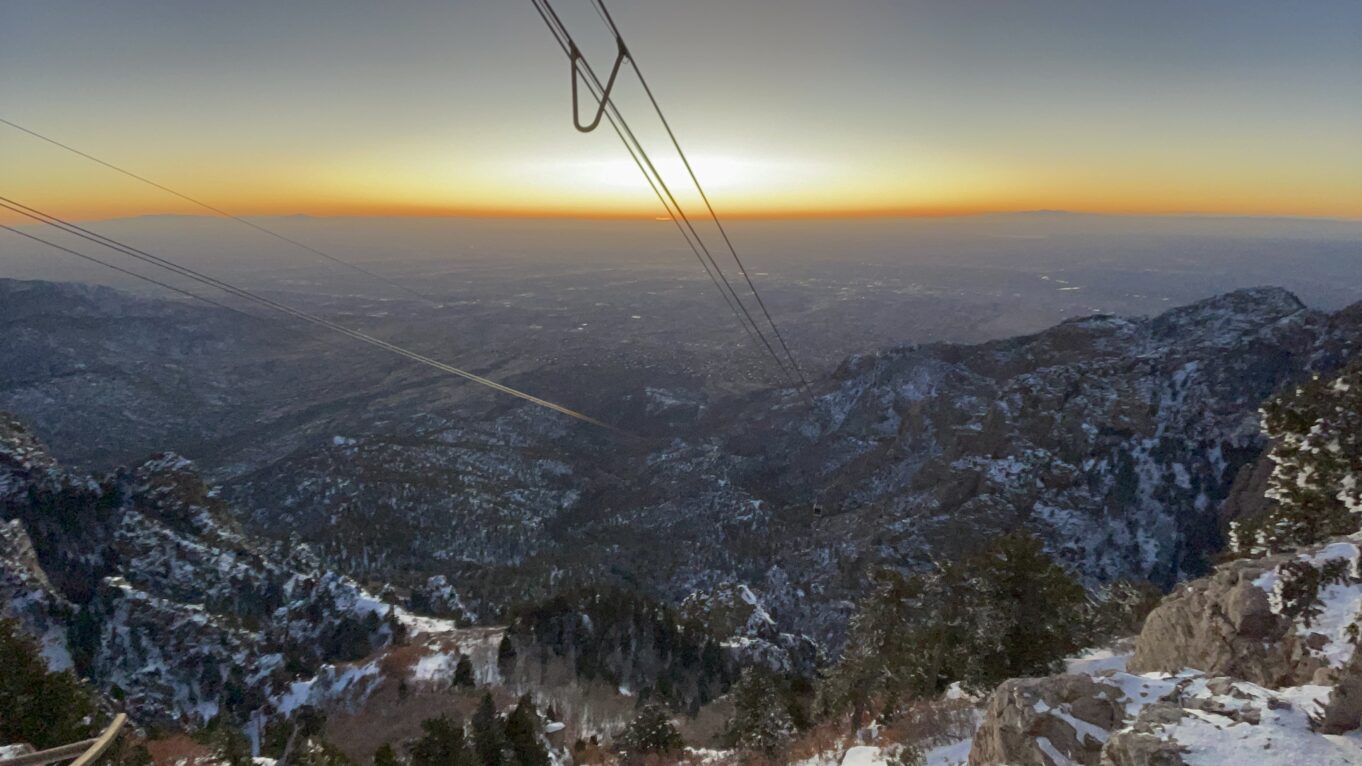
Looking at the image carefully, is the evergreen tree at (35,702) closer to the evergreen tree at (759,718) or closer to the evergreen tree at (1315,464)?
the evergreen tree at (759,718)

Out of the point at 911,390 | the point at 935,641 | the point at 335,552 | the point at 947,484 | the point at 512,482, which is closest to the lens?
the point at 935,641

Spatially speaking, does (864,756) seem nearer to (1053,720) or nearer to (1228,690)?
(1053,720)

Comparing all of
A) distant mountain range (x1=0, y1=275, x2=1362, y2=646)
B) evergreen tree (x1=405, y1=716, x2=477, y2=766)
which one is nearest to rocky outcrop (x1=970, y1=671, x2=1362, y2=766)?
distant mountain range (x1=0, y1=275, x2=1362, y2=646)

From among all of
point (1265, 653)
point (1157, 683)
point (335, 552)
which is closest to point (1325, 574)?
point (1265, 653)

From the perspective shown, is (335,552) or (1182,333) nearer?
(1182,333)

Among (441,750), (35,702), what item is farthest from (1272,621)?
(35,702)

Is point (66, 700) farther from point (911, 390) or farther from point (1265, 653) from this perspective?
point (911, 390)

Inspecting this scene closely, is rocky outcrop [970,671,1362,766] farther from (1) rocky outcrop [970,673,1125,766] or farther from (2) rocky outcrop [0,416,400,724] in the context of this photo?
(2) rocky outcrop [0,416,400,724]
